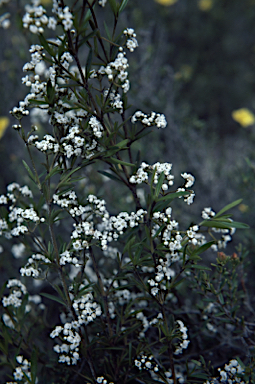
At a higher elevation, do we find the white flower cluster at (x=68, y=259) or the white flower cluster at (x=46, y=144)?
the white flower cluster at (x=46, y=144)

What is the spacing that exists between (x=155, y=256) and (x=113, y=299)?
292mm

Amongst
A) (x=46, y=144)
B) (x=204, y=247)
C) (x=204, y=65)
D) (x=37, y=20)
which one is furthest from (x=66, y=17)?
(x=204, y=65)

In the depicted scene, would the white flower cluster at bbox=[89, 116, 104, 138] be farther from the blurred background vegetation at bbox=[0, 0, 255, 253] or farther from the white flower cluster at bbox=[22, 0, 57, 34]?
the blurred background vegetation at bbox=[0, 0, 255, 253]

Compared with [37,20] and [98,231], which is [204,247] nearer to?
[98,231]

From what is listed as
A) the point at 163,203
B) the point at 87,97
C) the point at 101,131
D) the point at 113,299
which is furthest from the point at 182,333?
the point at 87,97

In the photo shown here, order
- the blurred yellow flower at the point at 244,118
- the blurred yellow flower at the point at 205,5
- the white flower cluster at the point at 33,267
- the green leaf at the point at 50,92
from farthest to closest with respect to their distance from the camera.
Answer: the blurred yellow flower at the point at 205,5 < the blurred yellow flower at the point at 244,118 < the white flower cluster at the point at 33,267 < the green leaf at the point at 50,92

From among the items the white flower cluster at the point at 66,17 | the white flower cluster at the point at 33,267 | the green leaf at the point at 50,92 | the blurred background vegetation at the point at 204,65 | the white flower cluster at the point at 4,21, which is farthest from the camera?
the blurred background vegetation at the point at 204,65

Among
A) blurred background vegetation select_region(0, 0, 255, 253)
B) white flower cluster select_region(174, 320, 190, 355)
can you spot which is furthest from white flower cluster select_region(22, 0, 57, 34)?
blurred background vegetation select_region(0, 0, 255, 253)

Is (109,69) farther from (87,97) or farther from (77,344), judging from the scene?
(77,344)

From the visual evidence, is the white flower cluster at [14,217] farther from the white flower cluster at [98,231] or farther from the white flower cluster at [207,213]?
the white flower cluster at [207,213]

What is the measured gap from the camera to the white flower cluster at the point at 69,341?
3.42ft

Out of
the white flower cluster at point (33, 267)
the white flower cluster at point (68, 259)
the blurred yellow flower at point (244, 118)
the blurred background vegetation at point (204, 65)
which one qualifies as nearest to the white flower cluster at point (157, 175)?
the white flower cluster at point (68, 259)

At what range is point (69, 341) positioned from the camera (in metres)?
1.05

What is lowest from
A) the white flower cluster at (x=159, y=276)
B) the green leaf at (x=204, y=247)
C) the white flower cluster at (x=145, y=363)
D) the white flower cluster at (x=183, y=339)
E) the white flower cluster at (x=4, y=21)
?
the white flower cluster at (x=145, y=363)
